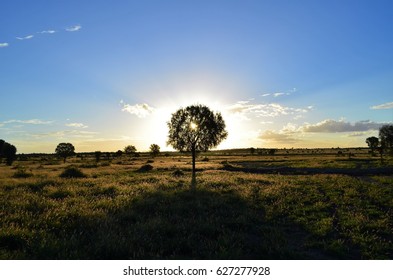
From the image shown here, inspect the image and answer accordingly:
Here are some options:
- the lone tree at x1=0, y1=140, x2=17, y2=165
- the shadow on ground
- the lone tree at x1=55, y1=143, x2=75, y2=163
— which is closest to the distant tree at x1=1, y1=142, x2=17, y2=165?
the lone tree at x1=0, y1=140, x2=17, y2=165

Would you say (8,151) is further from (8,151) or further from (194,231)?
(194,231)

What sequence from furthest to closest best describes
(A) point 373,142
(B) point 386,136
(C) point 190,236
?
(A) point 373,142 → (B) point 386,136 → (C) point 190,236

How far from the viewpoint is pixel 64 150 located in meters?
103

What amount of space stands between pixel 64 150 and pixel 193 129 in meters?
71.2

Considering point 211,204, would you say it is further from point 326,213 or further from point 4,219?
point 4,219

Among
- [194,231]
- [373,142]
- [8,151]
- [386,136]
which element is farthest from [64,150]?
[194,231]

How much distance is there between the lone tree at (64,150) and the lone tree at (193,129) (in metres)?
67.1

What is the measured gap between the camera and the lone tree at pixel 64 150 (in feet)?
334

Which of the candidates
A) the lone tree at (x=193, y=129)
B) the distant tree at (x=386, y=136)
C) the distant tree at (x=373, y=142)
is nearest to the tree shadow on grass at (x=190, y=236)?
the lone tree at (x=193, y=129)

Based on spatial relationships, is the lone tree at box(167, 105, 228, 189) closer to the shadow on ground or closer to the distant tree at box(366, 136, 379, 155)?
the shadow on ground

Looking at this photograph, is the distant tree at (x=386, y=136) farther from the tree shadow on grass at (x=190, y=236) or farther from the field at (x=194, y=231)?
the tree shadow on grass at (x=190, y=236)

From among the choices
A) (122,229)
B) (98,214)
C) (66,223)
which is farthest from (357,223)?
(66,223)

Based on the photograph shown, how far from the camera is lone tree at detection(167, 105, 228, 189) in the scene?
46531 millimetres
